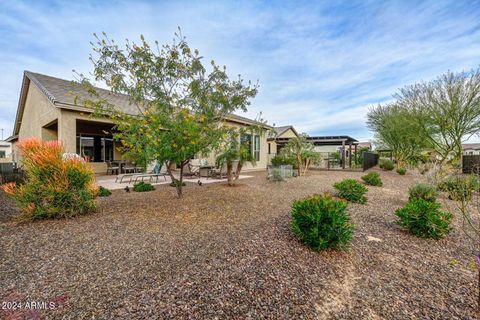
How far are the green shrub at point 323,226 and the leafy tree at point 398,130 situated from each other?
1646 centimetres

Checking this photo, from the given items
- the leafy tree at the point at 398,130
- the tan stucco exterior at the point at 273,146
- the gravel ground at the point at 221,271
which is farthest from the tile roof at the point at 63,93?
the leafy tree at the point at 398,130

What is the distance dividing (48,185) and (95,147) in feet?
36.8

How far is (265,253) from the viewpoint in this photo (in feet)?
9.94

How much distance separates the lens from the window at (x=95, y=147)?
518 inches

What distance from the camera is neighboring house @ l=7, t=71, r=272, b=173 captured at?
9352mm

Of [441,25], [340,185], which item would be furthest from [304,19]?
[340,185]

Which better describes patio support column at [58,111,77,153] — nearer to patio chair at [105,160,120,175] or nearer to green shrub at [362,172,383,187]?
patio chair at [105,160,120,175]

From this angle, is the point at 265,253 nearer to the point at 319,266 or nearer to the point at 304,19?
the point at 319,266

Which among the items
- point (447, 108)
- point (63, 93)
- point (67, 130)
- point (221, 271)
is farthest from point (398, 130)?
point (63, 93)

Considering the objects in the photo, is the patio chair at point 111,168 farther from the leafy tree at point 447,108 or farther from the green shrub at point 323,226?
the leafy tree at point 447,108

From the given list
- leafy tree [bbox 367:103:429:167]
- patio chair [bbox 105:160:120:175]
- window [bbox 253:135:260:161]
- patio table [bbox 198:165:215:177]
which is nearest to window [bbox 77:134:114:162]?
patio chair [bbox 105:160:120:175]

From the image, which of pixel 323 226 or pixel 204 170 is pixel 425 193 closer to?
pixel 323 226

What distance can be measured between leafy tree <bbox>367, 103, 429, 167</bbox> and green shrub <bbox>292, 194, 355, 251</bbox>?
16.5 m

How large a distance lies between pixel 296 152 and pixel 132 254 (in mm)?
11403
